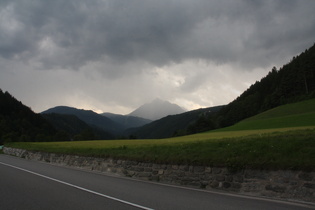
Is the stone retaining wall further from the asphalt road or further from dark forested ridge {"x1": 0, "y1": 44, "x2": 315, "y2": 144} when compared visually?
dark forested ridge {"x1": 0, "y1": 44, "x2": 315, "y2": 144}

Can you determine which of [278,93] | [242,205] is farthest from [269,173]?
[278,93]

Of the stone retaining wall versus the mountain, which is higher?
the mountain

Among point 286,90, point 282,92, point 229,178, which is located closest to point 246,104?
point 282,92

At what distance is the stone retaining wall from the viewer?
878 centimetres

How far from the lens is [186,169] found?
40.7 ft

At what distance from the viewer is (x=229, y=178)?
1059cm

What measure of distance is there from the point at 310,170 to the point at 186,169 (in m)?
5.29

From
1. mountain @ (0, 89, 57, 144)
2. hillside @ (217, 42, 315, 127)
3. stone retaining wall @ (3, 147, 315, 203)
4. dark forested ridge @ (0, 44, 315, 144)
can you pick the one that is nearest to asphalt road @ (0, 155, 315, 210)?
stone retaining wall @ (3, 147, 315, 203)

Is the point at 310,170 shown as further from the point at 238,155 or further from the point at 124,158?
the point at 124,158

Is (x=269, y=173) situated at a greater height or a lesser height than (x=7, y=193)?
greater

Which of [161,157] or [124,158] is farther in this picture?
[124,158]

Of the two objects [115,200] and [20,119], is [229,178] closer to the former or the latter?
[115,200]

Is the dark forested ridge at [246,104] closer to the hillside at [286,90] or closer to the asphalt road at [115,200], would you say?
the hillside at [286,90]

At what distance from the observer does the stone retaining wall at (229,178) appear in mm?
8777
